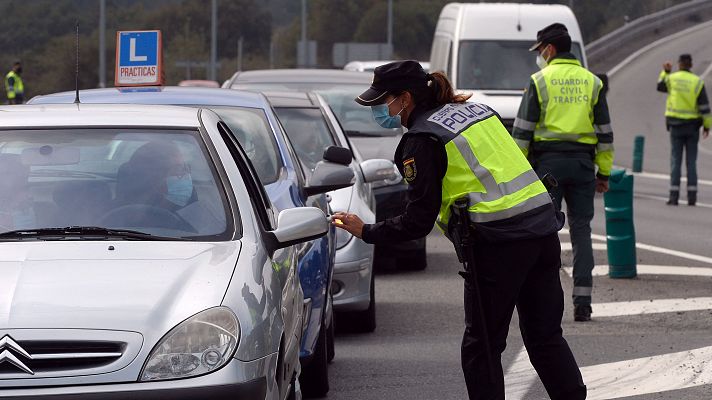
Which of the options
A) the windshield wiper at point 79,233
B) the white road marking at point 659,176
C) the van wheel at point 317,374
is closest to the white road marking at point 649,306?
the van wheel at point 317,374

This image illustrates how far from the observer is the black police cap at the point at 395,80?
6.04 meters

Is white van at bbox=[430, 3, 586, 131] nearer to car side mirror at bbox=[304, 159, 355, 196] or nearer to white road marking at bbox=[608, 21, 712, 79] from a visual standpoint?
car side mirror at bbox=[304, 159, 355, 196]

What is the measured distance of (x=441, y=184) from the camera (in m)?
6.02

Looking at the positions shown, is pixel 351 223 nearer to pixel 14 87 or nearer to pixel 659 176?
pixel 659 176

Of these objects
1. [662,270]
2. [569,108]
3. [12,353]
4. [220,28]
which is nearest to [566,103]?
[569,108]

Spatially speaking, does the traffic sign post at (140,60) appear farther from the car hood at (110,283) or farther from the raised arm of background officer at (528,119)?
the car hood at (110,283)

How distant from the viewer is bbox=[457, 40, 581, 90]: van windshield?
21.8m

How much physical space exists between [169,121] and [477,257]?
137 cm

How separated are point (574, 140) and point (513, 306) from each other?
408 centimetres

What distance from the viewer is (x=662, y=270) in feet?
41.9

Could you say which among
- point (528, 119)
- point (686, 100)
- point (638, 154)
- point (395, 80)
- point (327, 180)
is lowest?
point (638, 154)

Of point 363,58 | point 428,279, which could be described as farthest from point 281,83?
point 363,58

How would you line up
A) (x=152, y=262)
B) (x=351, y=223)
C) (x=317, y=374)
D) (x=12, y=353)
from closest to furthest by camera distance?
(x=12, y=353), (x=152, y=262), (x=351, y=223), (x=317, y=374)

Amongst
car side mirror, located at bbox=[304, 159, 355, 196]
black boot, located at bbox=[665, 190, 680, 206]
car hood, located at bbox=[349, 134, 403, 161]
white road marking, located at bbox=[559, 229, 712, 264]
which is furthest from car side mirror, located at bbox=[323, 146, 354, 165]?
black boot, located at bbox=[665, 190, 680, 206]
